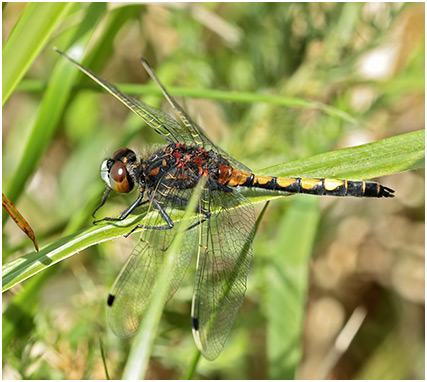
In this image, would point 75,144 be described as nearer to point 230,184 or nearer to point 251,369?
point 230,184

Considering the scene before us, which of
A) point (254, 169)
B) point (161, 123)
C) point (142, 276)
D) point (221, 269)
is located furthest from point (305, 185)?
point (142, 276)

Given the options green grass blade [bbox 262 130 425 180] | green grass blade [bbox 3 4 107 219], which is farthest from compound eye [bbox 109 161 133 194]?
green grass blade [bbox 262 130 425 180]

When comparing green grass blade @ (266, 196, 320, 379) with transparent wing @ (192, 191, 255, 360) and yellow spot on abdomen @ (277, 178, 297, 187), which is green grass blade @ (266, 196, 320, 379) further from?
transparent wing @ (192, 191, 255, 360)

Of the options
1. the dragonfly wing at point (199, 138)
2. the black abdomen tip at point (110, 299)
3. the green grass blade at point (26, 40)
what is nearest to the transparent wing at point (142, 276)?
the black abdomen tip at point (110, 299)

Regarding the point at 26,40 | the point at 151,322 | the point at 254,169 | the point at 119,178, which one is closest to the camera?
the point at 151,322

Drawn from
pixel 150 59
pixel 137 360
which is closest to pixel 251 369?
pixel 137 360

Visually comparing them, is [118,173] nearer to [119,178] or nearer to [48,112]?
[119,178]
